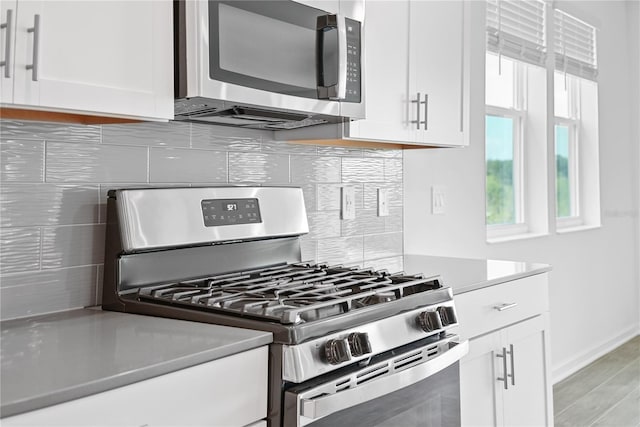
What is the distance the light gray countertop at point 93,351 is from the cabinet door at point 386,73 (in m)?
0.92

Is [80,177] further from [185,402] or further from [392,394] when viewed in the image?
[392,394]

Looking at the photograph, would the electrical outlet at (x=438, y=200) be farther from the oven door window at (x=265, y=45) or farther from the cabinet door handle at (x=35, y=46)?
the cabinet door handle at (x=35, y=46)


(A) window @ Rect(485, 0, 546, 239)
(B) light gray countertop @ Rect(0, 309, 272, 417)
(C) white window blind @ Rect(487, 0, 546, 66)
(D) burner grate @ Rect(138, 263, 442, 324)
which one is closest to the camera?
(B) light gray countertop @ Rect(0, 309, 272, 417)

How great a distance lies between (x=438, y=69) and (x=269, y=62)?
90cm

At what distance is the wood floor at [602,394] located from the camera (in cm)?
323

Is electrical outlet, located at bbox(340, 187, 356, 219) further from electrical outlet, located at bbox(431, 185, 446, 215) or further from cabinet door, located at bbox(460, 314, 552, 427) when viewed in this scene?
cabinet door, located at bbox(460, 314, 552, 427)

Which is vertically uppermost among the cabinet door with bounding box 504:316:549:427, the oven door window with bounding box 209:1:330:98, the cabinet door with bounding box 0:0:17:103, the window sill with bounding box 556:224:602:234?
the oven door window with bounding box 209:1:330:98

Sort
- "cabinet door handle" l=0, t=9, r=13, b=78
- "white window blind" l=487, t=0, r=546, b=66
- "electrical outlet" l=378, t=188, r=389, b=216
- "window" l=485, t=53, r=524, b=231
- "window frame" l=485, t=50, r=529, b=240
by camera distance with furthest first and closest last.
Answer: "window frame" l=485, t=50, r=529, b=240
"window" l=485, t=53, r=524, b=231
"white window blind" l=487, t=0, r=546, b=66
"electrical outlet" l=378, t=188, r=389, b=216
"cabinet door handle" l=0, t=9, r=13, b=78

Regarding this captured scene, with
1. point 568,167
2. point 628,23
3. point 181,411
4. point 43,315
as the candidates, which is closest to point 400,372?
point 181,411

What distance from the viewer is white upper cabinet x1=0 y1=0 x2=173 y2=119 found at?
3.96 ft

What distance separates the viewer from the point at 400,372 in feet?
4.96

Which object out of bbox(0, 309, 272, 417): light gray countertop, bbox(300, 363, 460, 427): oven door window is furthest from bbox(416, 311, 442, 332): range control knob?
bbox(0, 309, 272, 417): light gray countertop

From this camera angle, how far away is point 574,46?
427 cm

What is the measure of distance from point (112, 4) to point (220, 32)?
0.90 ft
